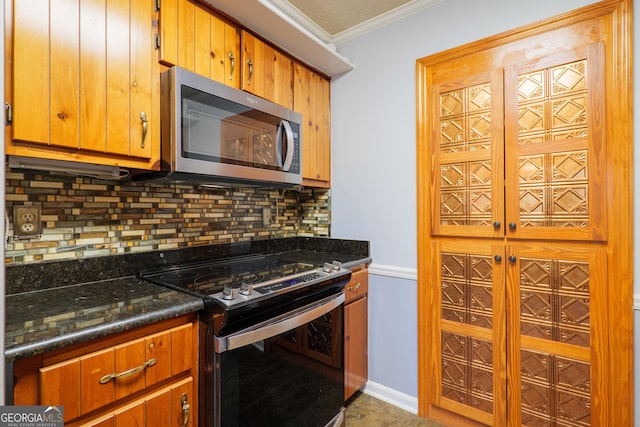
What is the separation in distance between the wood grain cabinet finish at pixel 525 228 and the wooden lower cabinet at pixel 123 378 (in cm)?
135

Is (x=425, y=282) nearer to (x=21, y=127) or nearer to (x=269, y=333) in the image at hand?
(x=269, y=333)

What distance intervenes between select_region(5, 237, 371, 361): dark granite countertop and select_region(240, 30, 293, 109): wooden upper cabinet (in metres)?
0.95

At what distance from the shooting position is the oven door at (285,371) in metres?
1.14

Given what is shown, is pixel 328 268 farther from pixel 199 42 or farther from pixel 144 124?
pixel 199 42

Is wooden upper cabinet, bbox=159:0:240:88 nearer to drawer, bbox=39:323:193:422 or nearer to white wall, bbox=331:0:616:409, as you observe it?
white wall, bbox=331:0:616:409

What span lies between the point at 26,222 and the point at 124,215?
0.34 m

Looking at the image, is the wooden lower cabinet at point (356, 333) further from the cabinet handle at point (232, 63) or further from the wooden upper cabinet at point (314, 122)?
the cabinet handle at point (232, 63)

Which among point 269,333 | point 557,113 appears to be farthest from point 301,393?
point 557,113

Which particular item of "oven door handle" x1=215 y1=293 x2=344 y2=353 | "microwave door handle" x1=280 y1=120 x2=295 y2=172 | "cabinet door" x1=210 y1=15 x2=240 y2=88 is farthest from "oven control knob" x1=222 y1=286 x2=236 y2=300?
"cabinet door" x1=210 y1=15 x2=240 y2=88

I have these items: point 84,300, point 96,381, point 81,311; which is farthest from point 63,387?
point 84,300

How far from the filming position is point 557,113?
1.48 meters

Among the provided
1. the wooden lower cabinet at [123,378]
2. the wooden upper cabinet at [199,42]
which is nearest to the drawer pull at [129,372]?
the wooden lower cabinet at [123,378]

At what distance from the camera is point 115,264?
142 cm

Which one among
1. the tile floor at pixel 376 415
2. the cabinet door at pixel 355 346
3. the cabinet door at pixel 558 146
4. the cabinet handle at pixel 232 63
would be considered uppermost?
the cabinet handle at pixel 232 63
